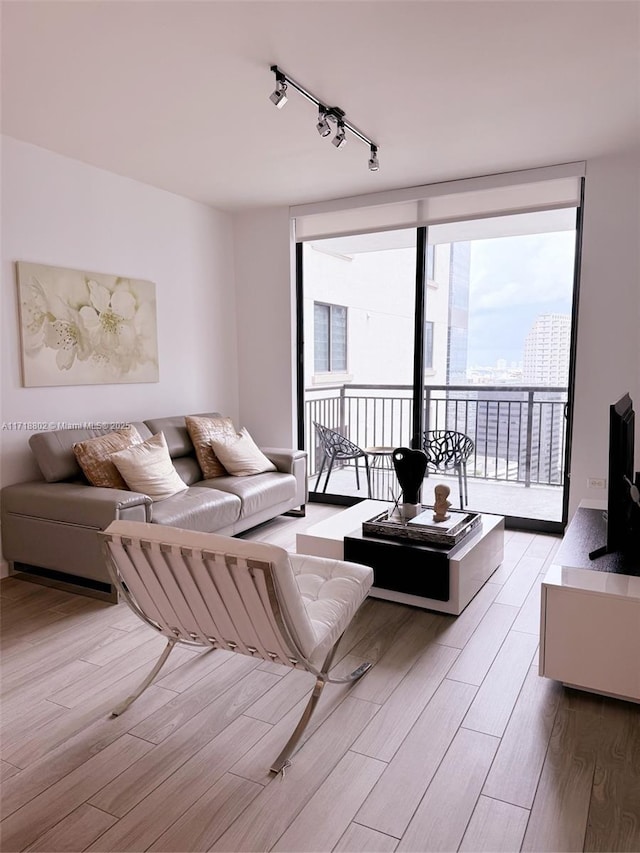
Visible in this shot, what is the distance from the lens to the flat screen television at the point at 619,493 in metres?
2.37

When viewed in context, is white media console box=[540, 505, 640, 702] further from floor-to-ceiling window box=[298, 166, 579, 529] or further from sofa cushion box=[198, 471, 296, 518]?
sofa cushion box=[198, 471, 296, 518]

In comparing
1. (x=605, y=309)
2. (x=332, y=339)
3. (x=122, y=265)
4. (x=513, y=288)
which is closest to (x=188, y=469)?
(x=122, y=265)

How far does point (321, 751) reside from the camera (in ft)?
6.35

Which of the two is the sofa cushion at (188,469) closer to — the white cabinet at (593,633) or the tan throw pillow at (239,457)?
the tan throw pillow at (239,457)

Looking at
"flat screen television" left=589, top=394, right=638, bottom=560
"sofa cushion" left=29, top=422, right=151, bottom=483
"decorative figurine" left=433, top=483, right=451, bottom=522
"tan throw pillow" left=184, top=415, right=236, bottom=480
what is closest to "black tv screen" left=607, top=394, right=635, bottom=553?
"flat screen television" left=589, top=394, right=638, bottom=560

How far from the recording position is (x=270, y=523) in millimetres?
4676

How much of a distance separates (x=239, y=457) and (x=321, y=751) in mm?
2704

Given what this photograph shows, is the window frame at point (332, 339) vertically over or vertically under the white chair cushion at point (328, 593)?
over

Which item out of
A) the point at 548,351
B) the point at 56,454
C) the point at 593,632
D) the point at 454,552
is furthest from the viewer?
the point at 548,351

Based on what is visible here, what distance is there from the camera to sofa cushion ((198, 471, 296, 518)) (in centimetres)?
403

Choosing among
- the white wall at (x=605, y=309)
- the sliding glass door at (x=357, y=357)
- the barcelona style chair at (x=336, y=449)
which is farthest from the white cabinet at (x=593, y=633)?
the barcelona style chair at (x=336, y=449)

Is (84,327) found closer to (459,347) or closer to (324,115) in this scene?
(324,115)

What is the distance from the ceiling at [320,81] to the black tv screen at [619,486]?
1608mm

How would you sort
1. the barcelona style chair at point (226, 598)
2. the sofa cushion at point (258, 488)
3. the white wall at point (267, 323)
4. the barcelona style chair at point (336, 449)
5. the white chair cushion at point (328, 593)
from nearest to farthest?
the barcelona style chair at point (226, 598) → the white chair cushion at point (328, 593) → the sofa cushion at point (258, 488) → the white wall at point (267, 323) → the barcelona style chair at point (336, 449)
